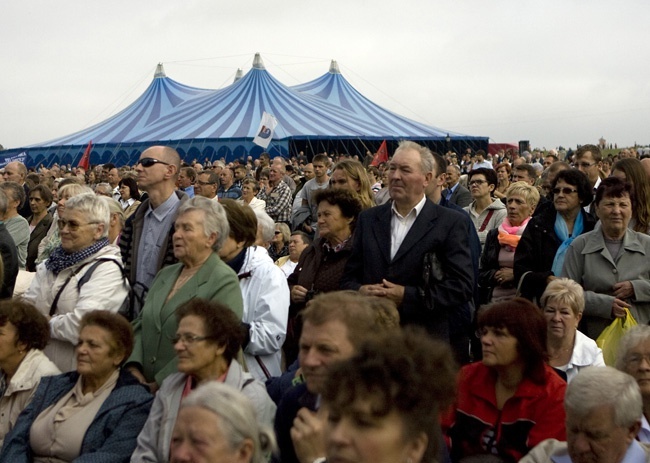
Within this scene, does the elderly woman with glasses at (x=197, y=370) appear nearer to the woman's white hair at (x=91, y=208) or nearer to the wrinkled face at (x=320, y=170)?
the woman's white hair at (x=91, y=208)

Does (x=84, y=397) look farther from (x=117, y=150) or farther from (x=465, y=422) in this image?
(x=117, y=150)

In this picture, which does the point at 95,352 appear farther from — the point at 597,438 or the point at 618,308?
the point at 618,308

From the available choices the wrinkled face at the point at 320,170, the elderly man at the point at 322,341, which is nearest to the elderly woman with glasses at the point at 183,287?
the elderly man at the point at 322,341

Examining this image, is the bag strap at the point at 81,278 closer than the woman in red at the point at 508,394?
No

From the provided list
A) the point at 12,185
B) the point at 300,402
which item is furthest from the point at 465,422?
the point at 12,185

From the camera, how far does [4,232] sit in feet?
21.8

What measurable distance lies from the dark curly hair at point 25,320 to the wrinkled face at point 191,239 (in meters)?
0.92

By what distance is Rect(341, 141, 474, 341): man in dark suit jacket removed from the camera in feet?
15.5

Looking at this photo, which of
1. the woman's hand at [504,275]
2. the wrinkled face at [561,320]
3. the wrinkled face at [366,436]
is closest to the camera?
the wrinkled face at [366,436]

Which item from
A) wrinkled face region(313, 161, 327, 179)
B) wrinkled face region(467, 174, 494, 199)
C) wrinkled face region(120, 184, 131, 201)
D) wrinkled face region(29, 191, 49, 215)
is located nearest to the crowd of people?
wrinkled face region(467, 174, 494, 199)

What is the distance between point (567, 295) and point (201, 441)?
2692 mm

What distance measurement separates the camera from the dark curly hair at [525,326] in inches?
152

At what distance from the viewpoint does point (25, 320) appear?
477 cm

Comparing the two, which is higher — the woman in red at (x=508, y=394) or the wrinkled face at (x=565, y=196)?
the wrinkled face at (x=565, y=196)
